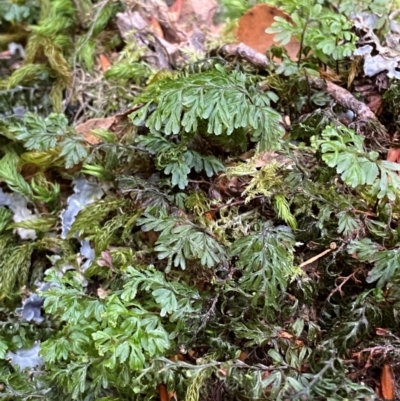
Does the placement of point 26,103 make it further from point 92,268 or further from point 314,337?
point 314,337

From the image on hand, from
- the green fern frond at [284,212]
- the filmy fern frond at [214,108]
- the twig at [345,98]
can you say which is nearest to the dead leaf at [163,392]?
the green fern frond at [284,212]

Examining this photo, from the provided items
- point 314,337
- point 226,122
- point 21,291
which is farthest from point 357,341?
point 21,291

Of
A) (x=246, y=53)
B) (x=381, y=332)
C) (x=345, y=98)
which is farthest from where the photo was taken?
(x=246, y=53)

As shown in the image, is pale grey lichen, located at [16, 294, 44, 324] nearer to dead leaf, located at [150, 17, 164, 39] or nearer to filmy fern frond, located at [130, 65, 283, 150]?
filmy fern frond, located at [130, 65, 283, 150]

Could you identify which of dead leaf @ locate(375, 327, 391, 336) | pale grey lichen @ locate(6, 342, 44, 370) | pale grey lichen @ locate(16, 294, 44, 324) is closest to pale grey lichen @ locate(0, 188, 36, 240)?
pale grey lichen @ locate(16, 294, 44, 324)

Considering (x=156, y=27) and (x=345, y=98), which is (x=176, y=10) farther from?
(x=345, y=98)

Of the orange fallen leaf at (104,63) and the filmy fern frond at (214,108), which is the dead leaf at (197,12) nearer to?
the orange fallen leaf at (104,63)

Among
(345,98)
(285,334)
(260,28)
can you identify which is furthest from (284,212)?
(260,28)
